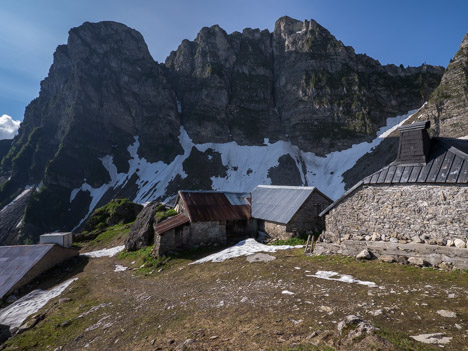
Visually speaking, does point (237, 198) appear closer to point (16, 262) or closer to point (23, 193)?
point (16, 262)

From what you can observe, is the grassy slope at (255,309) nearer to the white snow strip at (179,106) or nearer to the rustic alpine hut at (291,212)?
the rustic alpine hut at (291,212)

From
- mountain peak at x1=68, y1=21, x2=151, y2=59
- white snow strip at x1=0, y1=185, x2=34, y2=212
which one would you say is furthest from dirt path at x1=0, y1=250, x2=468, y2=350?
mountain peak at x1=68, y1=21, x2=151, y2=59

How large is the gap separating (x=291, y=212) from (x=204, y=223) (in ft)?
25.0

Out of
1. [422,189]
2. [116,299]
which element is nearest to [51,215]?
[116,299]

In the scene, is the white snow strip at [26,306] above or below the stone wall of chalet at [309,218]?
below

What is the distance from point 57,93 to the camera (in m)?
119

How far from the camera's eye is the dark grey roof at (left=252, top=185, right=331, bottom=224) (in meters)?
20.2

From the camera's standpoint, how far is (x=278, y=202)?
73.5 ft

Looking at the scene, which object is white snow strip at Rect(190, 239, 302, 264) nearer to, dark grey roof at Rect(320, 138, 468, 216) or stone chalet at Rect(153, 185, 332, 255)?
stone chalet at Rect(153, 185, 332, 255)

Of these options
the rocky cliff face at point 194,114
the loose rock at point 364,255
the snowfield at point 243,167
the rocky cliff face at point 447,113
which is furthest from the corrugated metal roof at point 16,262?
the rocky cliff face at point 447,113

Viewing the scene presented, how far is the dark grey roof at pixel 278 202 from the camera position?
797 inches

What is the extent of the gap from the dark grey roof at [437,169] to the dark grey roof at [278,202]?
7.61 meters

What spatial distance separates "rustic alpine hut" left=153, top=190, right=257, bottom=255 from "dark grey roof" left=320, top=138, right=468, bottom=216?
41.4ft

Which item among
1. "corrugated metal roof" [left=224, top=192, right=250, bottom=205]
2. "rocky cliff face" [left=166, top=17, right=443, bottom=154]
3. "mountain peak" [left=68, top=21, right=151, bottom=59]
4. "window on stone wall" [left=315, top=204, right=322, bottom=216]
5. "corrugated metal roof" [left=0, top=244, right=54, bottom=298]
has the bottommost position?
"corrugated metal roof" [left=0, top=244, right=54, bottom=298]
